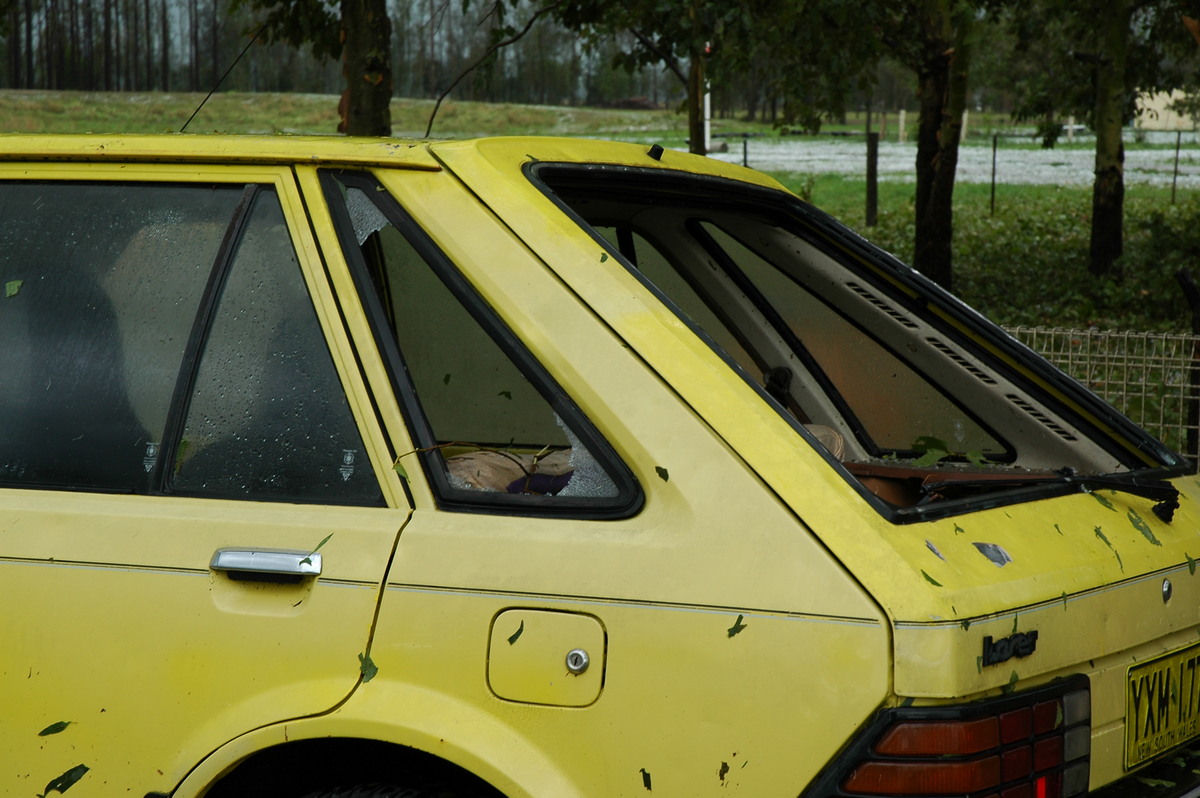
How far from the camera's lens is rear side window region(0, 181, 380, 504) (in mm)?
2141

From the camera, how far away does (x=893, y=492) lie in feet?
9.64

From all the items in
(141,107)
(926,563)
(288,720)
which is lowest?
(288,720)

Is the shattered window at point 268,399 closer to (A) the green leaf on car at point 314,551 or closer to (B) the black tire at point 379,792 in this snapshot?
(A) the green leaf on car at point 314,551

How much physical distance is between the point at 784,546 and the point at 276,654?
82 centimetres

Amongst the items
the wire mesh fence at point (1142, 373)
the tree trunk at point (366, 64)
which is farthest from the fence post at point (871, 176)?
the wire mesh fence at point (1142, 373)

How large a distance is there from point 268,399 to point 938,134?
1250cm

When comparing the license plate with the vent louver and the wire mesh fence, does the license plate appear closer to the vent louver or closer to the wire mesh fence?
the vent louver

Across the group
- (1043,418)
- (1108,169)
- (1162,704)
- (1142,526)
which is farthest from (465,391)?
(1108,169)

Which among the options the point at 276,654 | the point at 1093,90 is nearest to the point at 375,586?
the point at 276,654

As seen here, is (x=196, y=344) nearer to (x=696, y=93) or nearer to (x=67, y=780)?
(x=67, y=780)

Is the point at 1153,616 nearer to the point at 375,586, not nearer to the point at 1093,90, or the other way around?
the point at 375,586

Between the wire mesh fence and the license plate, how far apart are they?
3678mm

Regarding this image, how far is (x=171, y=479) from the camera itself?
7.11 ft

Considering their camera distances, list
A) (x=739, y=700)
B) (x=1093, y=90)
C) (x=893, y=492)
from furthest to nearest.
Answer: (x=1093, y=90) < (x=893, y=492) < (x=739, y=700)
